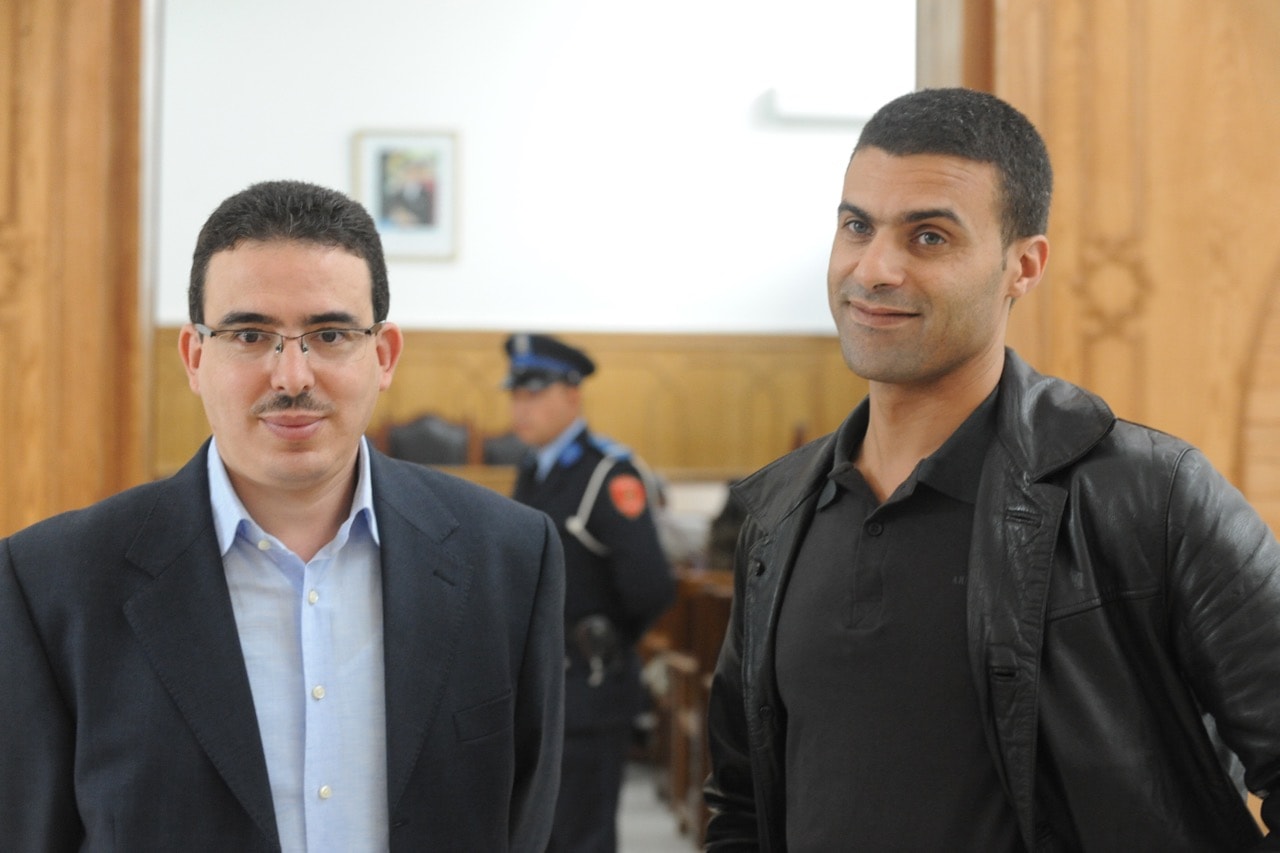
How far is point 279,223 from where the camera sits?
141 cm

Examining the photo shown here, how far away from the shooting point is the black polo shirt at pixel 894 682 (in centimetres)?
133

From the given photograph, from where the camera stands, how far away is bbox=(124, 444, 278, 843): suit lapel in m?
1.30

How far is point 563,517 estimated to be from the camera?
3.88 metres

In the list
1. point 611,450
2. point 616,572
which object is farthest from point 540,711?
point 611,450

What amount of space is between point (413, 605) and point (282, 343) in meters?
0.30

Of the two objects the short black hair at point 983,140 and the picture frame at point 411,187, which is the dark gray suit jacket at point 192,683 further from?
the picture frame at point 411,187

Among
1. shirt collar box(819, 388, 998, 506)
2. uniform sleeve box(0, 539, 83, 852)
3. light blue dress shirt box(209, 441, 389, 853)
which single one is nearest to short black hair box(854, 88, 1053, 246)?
shirt collar box(819, 388, 998, 506)

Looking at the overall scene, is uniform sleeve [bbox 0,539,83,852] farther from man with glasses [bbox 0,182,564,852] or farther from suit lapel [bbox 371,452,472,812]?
suit lapel [bbox 371,452,472,812]

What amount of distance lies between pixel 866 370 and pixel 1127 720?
419mm

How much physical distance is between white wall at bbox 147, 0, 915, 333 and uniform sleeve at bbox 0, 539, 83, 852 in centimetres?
855

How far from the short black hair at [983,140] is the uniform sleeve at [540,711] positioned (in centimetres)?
59

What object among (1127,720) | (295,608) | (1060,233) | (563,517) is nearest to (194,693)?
(295,608)

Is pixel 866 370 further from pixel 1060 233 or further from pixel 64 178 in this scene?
pixel 64 178

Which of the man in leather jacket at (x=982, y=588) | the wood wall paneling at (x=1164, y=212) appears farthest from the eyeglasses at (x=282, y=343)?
the wood wall paneling at (x=1164, y=212)
